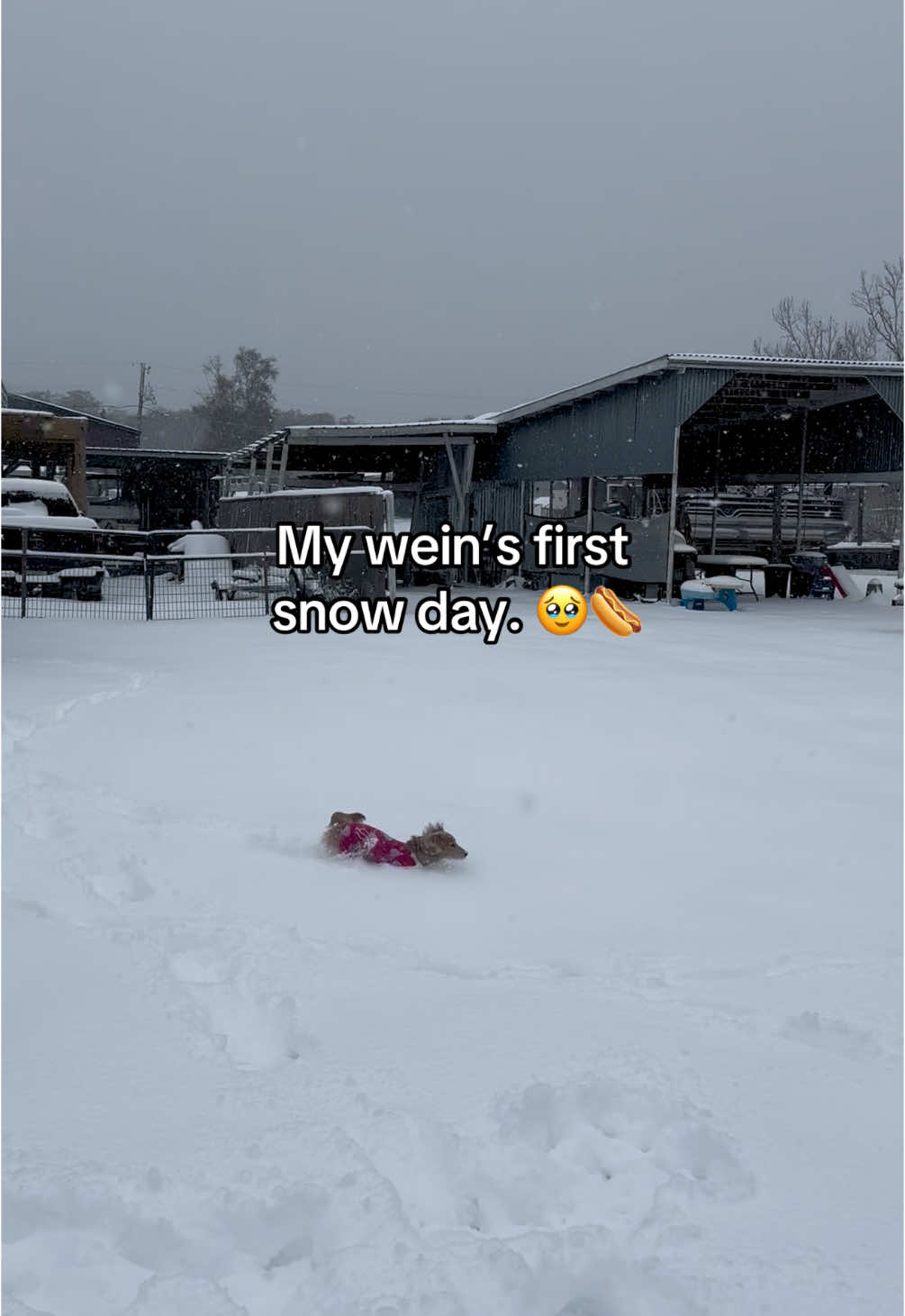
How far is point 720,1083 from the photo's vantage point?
8.55 feet

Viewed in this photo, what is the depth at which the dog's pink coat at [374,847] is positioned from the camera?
13.8ft

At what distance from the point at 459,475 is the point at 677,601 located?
700cm

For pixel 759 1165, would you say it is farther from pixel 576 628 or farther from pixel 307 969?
pixel 576 628

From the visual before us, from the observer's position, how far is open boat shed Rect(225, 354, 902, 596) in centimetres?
1833

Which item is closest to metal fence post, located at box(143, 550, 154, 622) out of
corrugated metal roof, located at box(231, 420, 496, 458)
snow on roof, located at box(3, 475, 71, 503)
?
snow on roof, located at box(3, 475, 71, 503)

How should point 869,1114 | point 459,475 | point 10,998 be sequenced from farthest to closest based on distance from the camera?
point 459,475 < point 10,998 < point 869,1114

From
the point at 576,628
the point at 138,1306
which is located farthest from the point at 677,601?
the point at 138,1306

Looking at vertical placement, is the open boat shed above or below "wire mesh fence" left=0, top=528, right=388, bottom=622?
above

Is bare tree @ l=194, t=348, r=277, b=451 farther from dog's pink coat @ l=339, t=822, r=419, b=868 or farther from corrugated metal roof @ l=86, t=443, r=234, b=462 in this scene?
dog's pink coat @ l=339, t=822, r=419, b=868

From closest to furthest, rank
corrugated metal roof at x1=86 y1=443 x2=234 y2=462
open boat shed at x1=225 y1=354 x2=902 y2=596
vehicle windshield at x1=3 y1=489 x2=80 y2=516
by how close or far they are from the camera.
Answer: vehicle windshield at x1=3 y1=489 x2=80 y2=516, open boat shed at x1=225 y1=354 x2=902 y2=596, corrugated metal roof at x1=86 y1=443 x2=234 y2=462

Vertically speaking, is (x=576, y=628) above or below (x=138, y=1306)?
above

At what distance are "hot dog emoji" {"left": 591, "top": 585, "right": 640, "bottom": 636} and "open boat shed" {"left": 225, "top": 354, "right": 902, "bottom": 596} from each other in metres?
3.01

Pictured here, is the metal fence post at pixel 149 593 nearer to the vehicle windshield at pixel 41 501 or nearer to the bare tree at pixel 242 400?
the vehicle windshield at pixel 41 501

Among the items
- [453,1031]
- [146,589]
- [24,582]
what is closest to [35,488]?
[24,582]
